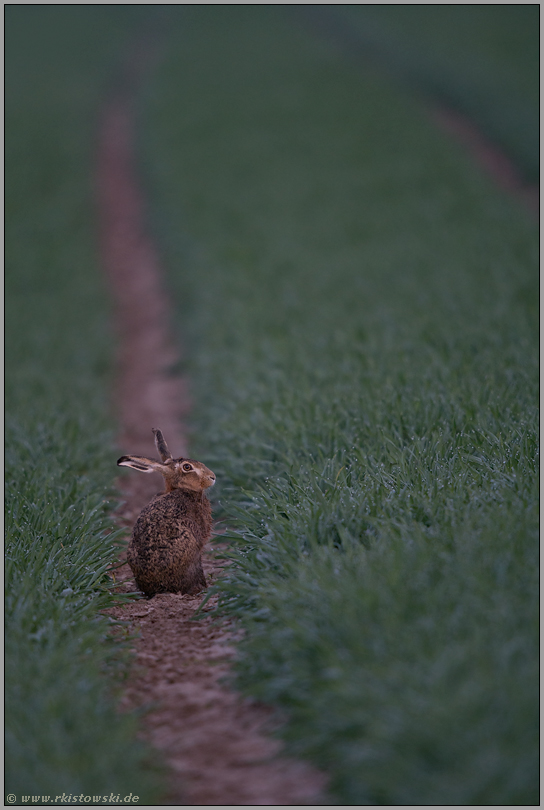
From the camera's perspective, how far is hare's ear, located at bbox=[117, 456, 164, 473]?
3.68m

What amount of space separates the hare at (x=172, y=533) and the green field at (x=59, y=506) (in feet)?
0.91

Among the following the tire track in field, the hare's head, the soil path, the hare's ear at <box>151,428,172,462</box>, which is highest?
the tire track in field

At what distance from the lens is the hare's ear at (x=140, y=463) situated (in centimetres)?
368

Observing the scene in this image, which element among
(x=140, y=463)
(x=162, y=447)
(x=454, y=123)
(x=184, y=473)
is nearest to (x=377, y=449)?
(x=184, y=473)

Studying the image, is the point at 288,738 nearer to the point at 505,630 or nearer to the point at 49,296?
the point at 505,630

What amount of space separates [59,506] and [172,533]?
1072 millimetres

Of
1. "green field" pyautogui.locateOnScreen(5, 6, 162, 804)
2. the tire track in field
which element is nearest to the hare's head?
"green field" pyautogui.locateOnScreen(5, 6, 162, 804)

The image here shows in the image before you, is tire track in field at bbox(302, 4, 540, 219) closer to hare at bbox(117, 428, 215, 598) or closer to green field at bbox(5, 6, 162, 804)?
green field at bbox(5, 6, 162, 804)

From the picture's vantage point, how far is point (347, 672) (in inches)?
99.9

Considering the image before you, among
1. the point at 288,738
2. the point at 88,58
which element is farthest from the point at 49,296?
the point at 88,58

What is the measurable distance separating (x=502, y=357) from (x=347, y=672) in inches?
150

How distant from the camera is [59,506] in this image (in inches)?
173

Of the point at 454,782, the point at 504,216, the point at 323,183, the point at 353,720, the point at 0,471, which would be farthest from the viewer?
the point at 323,183

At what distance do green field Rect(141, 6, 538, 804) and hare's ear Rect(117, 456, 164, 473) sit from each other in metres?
0.63
